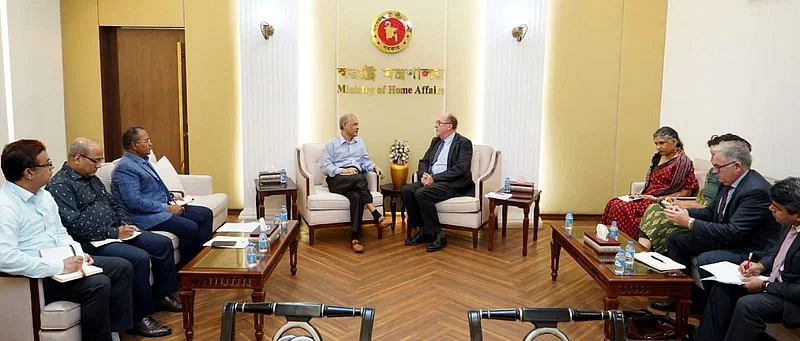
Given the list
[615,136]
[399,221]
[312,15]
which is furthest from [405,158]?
[615,136]

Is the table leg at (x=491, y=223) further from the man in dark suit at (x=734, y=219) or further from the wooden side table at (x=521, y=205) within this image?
the man in dark suit at (x=734, y=219)

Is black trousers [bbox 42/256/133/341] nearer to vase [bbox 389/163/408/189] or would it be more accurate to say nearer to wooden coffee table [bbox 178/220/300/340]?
wooden coffee table [bbox 178/220/300/340]

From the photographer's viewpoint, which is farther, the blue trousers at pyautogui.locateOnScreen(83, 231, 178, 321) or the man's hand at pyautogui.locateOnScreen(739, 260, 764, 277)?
the blue trousers at pyautogui.locateOnScreen(83, 231, 178, 321)

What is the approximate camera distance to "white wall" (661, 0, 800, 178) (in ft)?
14.5

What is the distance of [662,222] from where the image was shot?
4496mm

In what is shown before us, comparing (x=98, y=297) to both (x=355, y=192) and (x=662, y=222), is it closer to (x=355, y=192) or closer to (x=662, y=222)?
(x=355, y=192)

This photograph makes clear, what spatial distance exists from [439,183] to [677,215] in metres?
2.41

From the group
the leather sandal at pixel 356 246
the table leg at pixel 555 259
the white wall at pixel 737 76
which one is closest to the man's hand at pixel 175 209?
the leather sandal at pixel 356 246

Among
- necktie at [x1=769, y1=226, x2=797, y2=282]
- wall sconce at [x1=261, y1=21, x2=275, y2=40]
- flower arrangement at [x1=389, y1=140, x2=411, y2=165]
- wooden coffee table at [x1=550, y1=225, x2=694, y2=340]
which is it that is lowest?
wooden coffee table at [x1=550, y1=225, x2=694, y2=340]

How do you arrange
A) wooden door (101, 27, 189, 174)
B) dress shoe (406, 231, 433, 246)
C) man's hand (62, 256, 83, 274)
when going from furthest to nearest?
1. wooden door (101, 27, 189, 174)
2. dress shoe (406, 231, 433, 246)
3. man's hand (62, 256, 83, 274)

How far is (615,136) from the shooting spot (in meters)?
7.00

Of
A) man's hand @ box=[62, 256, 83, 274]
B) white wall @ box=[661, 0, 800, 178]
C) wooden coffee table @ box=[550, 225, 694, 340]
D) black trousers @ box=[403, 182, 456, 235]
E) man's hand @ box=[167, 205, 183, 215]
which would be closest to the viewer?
man's hand @ box=[62, 256, 83, 274]

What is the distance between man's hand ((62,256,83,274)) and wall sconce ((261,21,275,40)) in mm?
3884

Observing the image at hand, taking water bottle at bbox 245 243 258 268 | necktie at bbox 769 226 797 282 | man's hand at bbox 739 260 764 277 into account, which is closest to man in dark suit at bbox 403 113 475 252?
water bottle at bbox 245 243 258 268
